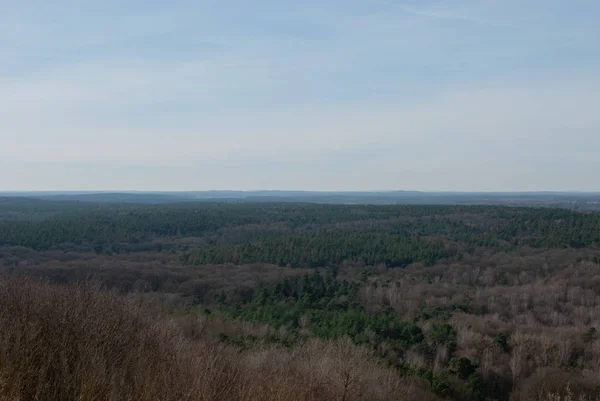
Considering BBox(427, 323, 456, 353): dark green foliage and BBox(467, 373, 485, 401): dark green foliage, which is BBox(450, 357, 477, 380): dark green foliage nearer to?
BBox(467, 373, 485, 401): dark green foliage

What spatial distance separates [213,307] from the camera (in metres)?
30.5

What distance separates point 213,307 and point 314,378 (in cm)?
2006

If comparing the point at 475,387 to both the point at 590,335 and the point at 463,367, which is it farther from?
the point at 590,335

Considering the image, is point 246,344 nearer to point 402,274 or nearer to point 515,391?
point 515,391

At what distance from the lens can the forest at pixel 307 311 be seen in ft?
28.6

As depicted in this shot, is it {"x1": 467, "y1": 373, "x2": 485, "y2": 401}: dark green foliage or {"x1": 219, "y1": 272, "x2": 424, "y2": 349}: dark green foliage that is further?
{"x1": 219, "y1": 272, "x2": 424, "y2": 349}: dark green foliage

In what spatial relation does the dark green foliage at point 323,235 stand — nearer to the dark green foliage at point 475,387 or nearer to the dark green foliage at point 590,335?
the dark green foliage at point 590,335

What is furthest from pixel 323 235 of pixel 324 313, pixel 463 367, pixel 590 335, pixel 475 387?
pixel 475 387

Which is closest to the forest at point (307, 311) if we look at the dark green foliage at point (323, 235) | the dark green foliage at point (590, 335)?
the dark green foliage at point (590, 335)

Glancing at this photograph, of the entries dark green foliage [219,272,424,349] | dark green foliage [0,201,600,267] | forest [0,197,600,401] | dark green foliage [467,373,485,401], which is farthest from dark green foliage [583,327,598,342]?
dark green foliage [0,201,600,267]

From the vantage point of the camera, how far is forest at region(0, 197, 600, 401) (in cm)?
872

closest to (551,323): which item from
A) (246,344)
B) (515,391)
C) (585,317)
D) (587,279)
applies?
(585,317)

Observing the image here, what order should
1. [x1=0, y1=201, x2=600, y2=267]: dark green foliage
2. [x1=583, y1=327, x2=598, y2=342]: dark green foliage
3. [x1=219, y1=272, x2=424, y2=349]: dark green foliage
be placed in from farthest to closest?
[x1=0, y1=201, x2=600, y2=267]: dark green foliage < [x1=219, y1=272, x2=424, y2=349]: dark green foliage < [x1=583, y1=327, x2=598, y2=342]: dark green foliage

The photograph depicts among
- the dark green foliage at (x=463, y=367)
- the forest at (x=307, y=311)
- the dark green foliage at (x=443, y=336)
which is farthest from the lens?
the dark green foliage at (x=443, y=336)
